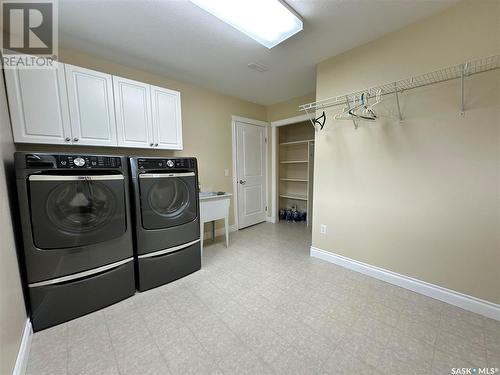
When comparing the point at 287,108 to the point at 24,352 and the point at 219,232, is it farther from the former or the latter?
the point at 24,352

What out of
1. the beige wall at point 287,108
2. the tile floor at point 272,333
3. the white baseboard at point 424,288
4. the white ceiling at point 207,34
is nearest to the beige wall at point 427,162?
the white baseboard at point 424,288

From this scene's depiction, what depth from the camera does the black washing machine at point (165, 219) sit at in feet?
6.14

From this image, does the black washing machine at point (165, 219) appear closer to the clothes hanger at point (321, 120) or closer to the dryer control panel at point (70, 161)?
the dryer control panel at point (70, 161)

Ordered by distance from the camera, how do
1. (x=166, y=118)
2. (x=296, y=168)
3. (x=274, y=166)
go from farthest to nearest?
(x=296, y=168) → (x=274, y=166) → (x=166, y=118)

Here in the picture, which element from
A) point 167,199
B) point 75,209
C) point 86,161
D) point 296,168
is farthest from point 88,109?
point 296,168

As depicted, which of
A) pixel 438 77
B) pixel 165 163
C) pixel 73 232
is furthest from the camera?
pixel 165 163

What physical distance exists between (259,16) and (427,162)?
6.18ft

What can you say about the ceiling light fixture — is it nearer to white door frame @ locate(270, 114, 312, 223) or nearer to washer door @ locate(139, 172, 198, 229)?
washer door @ locate(139, 172, 198, 229)

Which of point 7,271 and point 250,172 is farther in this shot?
point 250,172

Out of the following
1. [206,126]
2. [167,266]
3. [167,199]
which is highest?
[206,126]

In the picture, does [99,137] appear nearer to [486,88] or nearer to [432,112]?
[432,112]

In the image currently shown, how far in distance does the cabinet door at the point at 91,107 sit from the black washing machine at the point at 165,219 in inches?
20.8

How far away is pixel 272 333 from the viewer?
4.68 feet

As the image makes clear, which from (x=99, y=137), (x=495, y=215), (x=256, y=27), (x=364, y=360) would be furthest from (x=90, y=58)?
(x=495, y=215)
